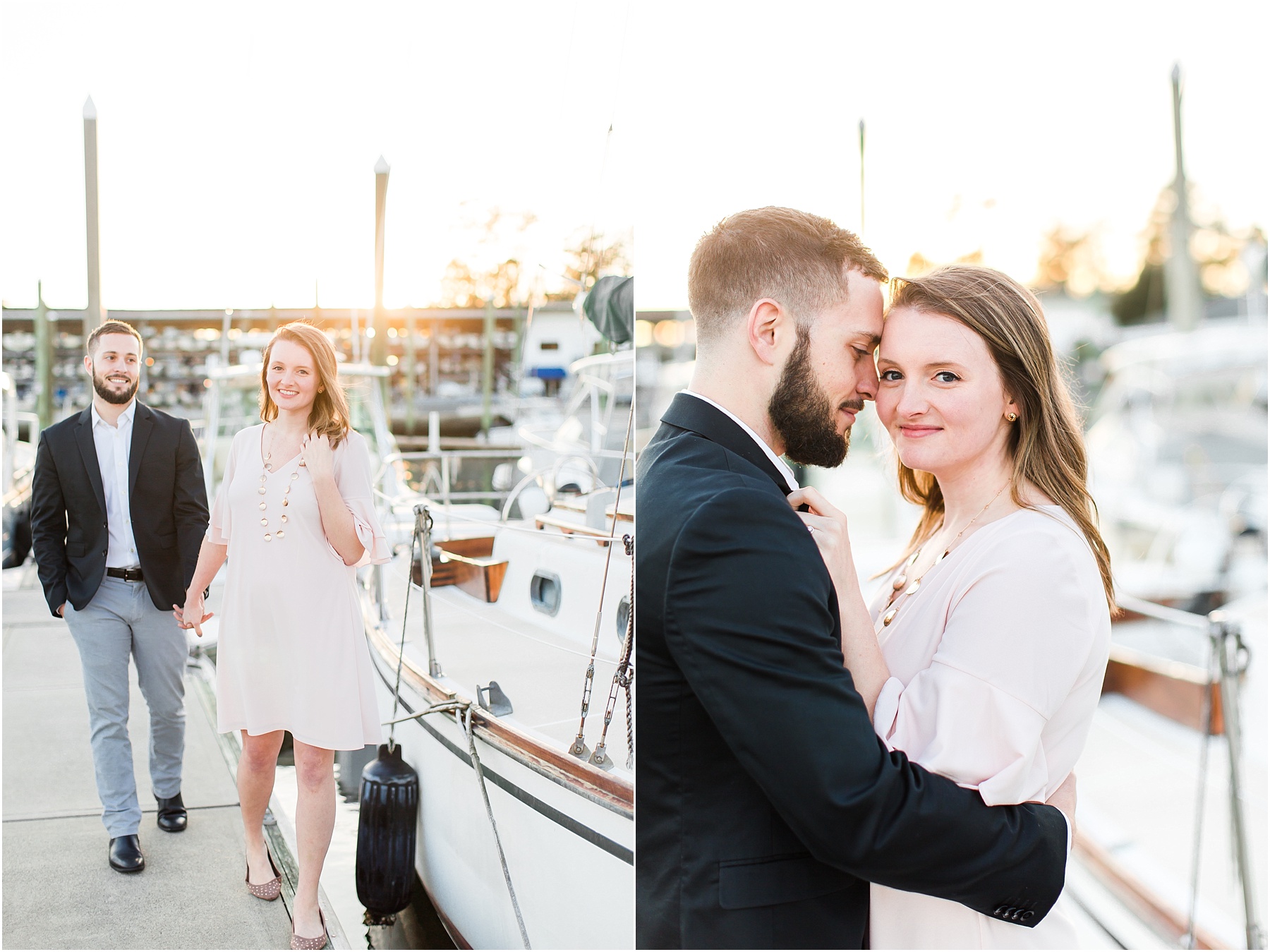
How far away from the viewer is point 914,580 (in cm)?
130

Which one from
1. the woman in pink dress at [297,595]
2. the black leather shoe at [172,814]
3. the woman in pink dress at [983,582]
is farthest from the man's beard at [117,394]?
the woman in pink dress at [983,582]

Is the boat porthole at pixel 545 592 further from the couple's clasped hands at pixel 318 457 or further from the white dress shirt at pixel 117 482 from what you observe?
the white dress shirt at pixel 117 482

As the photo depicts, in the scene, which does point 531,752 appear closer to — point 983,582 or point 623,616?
point 623,616

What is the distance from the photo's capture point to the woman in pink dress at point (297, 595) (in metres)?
1.26

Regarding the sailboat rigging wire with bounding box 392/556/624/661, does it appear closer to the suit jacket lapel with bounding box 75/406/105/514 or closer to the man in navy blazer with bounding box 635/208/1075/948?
the man in navy blazer with bounding box 635/208/1075/948

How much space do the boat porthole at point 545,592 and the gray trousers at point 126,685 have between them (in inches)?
20.6

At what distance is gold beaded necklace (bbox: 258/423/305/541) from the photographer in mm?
1252

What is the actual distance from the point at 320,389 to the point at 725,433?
1.97 feet

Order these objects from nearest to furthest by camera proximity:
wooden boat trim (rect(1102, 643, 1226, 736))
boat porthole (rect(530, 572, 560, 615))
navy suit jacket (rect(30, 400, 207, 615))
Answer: navy suit jacket (rect(30, 400, 207, 615)) → boat porthole (rect(530, 572, 560, 615)) → wooden boat trim (rect(1102, 643, 1226, 736))

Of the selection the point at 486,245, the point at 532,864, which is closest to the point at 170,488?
the point at 486,245

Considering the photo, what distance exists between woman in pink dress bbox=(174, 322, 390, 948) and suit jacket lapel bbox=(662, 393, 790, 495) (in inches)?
19.8

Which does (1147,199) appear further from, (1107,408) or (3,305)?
(3,305)

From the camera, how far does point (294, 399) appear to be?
1.26 meters

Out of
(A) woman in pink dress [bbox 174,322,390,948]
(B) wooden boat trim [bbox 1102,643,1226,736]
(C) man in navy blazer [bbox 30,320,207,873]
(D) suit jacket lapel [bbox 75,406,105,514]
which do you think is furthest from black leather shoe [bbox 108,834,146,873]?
(B) wooden boat trim [bbox 1102,643,1226,736]
